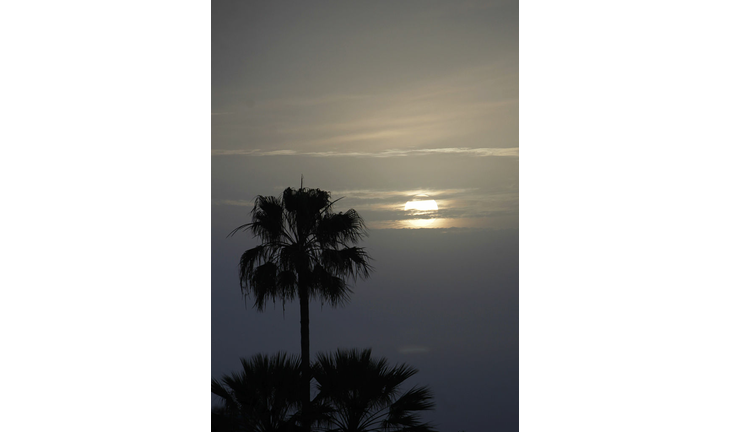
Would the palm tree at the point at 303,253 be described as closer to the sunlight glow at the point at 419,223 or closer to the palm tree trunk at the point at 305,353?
the palm tree trunk at the point at 305,353

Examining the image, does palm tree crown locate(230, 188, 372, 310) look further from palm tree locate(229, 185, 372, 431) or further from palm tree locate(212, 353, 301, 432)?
palm tree locate(212, 353, 301, 432)

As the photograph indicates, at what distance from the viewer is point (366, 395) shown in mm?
2986

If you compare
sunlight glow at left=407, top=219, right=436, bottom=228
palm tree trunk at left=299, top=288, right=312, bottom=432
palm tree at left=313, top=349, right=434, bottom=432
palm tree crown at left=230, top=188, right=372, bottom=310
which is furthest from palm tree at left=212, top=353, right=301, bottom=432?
sunlight glow at left=407, top=219, right=436, bottom=228

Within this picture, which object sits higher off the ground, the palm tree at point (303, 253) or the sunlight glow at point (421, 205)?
the sunlight glow at point (421, 205)

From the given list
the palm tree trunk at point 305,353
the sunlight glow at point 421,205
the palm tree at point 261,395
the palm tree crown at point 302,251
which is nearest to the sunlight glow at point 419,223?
the sunlight glow at point 421,205

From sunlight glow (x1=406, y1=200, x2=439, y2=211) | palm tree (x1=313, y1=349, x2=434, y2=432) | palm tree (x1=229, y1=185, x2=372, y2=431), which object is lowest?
palm tree (x1=313, y1=349, x2=434, y2=432)

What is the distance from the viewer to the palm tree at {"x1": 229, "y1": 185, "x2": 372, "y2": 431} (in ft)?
9.95

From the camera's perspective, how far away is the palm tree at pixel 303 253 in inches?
119

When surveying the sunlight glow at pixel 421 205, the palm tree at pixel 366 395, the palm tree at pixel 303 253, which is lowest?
the palm tree at pixel 366 395

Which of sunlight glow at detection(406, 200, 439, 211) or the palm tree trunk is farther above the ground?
sunlight glow at detection(406, 200, 439, 211)

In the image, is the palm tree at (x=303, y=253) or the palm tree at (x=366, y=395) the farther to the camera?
the palm tree at (x=303, y=253)

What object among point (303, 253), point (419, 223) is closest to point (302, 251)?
point (303, 253)
